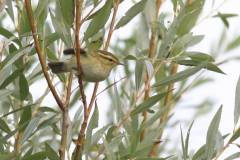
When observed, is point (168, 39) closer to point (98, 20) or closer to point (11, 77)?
point (98, 20)

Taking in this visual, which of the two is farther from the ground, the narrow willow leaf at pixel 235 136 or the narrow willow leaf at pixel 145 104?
the narrow willow leaf at pixel 145 104

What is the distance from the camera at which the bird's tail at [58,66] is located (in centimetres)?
263

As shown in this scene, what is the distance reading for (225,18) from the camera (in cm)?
336

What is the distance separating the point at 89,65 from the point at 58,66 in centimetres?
25

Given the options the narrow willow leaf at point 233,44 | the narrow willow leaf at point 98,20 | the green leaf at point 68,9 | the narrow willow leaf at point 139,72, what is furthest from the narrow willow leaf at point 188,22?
the green leaf at point 68,9

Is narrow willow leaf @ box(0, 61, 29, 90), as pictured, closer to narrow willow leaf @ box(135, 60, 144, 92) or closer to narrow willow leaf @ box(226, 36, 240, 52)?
narrow willow leaf @ box(135, 60, 144, 92)

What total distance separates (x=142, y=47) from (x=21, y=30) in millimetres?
940

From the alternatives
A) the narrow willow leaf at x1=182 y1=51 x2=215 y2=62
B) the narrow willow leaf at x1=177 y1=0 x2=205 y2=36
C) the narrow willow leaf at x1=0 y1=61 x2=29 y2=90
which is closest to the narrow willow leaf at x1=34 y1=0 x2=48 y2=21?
the narrow willow leaf at x1=0 y1=61 x2=29 y2=90

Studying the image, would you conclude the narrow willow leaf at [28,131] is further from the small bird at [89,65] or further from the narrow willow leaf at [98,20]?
the narrow willow leaf at [98,20]

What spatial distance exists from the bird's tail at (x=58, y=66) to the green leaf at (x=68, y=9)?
684mm

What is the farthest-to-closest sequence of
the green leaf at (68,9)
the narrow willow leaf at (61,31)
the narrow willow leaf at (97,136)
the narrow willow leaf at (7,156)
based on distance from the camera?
the narrow willow leaf at (97,136)
the narrow willow leaf at (61,31)
the green leaf at (68,9)
the narrow willow leaf at (7,156)

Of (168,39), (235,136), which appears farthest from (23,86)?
(235,136)

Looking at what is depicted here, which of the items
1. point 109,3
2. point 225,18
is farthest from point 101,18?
point 225,18

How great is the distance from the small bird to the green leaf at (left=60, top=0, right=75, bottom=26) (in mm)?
578
